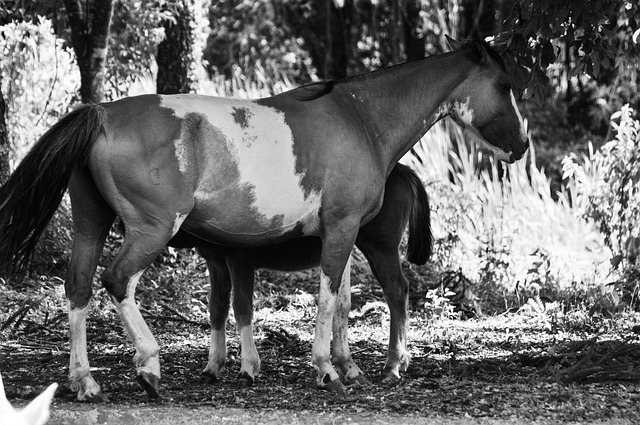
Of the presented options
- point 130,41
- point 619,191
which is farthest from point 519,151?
point 130,41

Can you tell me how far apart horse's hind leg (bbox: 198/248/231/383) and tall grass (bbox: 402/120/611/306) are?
3.48 metres

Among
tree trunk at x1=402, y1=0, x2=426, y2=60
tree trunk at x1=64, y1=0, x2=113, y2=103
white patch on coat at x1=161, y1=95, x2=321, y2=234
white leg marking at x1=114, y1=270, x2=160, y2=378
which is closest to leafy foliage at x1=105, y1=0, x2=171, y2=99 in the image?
tree trunk at x1=64, y1=0, x2=113, y2=103

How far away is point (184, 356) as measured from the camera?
7277 millimetres

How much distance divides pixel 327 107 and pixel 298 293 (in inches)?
145

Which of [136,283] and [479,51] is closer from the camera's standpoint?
[136,283]

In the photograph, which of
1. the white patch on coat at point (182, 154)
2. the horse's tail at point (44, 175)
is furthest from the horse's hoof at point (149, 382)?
the white patch on coat at point (182, 154)

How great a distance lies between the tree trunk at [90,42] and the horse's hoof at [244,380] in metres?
4.09

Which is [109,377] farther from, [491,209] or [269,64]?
[269,64]

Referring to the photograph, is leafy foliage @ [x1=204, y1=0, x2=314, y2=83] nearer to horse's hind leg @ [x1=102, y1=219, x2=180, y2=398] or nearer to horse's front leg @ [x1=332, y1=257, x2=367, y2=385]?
horse's front leg @ [x1=332, y1=257, x2=367, y2=385]

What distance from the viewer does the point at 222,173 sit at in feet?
19.1

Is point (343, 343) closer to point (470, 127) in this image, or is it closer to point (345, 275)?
point (345, 275)

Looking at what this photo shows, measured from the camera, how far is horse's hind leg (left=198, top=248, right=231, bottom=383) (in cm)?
650

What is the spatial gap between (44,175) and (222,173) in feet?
3.07

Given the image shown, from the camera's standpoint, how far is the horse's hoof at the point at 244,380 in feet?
20.6
